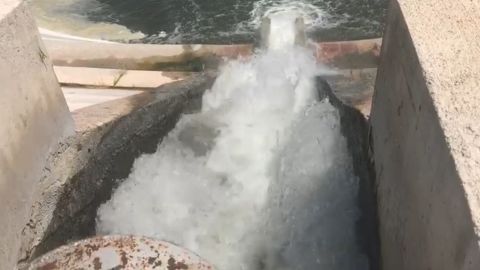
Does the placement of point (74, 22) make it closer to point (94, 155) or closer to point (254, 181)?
point (94, 155)

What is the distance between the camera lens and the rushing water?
860 centimetres

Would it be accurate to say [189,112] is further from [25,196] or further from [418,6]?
[418,6]

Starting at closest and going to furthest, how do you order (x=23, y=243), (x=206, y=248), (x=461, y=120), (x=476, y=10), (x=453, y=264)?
1. (x=453, y=264)
2. (x=461, y=120)
3. (x=476, y=10)
4. (x=23, y=243)
5. (x=206, y=248)

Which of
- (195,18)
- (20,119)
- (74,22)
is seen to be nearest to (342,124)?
(20,119)

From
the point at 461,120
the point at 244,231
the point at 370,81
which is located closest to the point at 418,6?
the point at 461,120

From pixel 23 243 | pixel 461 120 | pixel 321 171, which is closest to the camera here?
pixel 461 120

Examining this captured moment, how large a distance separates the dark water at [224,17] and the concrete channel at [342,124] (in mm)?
3086

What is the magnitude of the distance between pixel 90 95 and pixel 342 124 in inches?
85.4

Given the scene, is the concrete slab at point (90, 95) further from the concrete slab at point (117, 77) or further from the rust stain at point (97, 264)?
the rust stain at point (97, 264)

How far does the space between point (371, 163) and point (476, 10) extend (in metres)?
1.44

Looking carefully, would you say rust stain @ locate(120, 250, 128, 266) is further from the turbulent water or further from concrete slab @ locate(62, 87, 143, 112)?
concrete slab @ locate(62, 87, 143, 112)

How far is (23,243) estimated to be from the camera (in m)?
3.52

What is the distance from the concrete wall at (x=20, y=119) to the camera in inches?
131

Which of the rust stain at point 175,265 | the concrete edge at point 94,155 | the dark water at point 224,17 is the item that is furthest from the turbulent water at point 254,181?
the dark water at point 224,17
